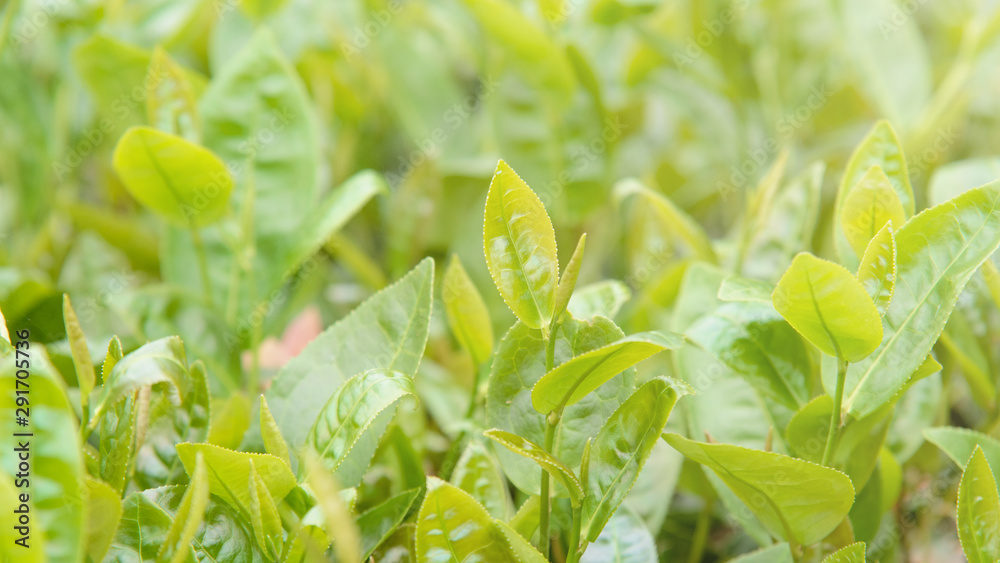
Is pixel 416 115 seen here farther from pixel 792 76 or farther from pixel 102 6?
pixel 792 76

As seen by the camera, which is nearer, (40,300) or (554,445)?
(554,445)

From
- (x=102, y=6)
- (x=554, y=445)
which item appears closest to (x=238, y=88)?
(x=102, y=6)

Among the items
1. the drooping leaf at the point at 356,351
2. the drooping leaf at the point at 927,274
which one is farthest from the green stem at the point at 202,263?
the drooping leaf at the point at 927,274

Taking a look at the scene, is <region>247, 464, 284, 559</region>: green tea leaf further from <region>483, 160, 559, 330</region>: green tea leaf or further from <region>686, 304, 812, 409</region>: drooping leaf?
<region>686, 304, 812, 409</region>: drooping leaf

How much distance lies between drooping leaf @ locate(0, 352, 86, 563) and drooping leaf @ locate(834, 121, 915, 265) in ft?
2.02

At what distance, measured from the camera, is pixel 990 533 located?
0.60 m

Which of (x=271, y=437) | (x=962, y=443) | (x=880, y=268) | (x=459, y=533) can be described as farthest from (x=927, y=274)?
(x=271, y=437)

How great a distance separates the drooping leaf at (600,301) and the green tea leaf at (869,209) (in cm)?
19

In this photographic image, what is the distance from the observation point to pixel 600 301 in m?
0.67

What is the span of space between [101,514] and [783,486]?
1.61ft

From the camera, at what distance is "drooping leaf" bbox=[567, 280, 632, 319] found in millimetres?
648

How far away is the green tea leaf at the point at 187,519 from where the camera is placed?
48cm

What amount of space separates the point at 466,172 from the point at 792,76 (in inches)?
23.6

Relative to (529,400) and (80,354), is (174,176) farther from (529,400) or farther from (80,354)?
(529,400)
